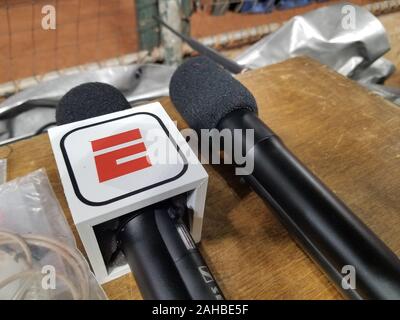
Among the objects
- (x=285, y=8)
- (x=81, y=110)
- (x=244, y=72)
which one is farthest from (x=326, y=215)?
(x=285, y=8)

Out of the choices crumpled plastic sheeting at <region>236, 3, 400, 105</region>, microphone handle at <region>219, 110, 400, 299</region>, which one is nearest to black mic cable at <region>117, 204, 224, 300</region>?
microphone handle at <region>219, 110, 400, 299</region>

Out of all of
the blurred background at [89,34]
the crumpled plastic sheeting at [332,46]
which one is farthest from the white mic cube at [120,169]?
the blurred background at [89,34]

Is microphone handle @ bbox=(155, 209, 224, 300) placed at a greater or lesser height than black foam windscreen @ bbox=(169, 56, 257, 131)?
lesser

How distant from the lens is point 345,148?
462 mm

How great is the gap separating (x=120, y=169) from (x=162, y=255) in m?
0.09

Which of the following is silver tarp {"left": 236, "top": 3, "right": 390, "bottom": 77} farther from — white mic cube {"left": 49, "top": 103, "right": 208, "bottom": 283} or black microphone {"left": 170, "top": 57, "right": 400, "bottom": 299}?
white mic cube {"left": 49, "top": 103, "right": 208, "bottom": 283}

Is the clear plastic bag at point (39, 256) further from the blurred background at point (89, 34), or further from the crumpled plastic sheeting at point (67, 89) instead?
the blurred background at point (89, 34)

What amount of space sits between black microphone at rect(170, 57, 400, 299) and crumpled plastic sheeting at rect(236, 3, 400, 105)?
46 cm

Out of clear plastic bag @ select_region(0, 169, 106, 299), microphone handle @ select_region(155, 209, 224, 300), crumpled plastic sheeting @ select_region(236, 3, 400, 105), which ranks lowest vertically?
clear plastic bag @ select_region(0, 169, 106, 299)

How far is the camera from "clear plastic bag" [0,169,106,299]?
0.93ft

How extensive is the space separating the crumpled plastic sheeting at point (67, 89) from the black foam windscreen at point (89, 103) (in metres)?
0.33

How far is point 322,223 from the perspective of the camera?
28cm

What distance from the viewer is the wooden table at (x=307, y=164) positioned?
1.09 feet

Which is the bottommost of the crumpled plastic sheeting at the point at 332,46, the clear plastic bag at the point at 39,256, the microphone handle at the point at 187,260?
the clear plastic bag at the point at 39,256
